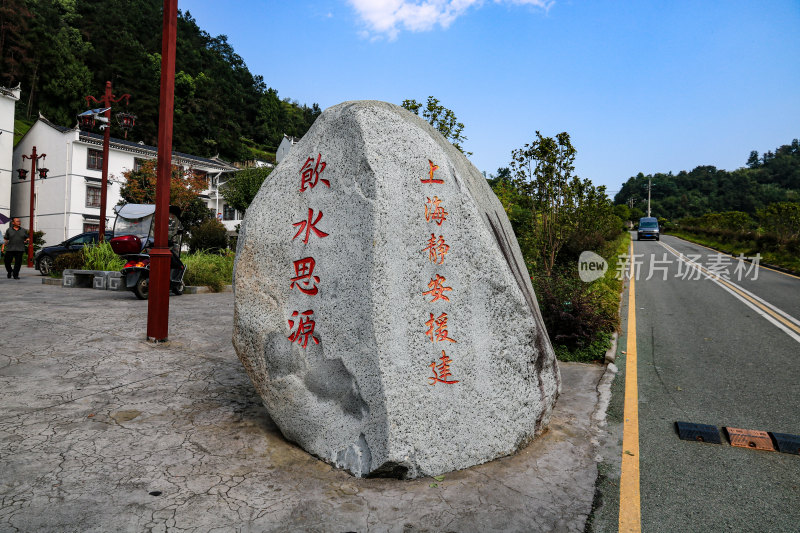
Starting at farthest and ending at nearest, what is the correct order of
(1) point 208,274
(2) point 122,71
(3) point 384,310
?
(2) point 122,71 < (1) point 208,274 < (3) point 384,310

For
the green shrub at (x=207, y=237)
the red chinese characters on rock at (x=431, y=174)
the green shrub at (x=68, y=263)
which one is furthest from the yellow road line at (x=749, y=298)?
the green shrub at (x=207, y=237)

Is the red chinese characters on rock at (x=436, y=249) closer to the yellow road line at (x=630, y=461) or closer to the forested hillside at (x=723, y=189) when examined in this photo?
the yellow road line at (x=630, y=461)

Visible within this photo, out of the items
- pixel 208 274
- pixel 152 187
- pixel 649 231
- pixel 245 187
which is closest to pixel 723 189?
pixel 649 231

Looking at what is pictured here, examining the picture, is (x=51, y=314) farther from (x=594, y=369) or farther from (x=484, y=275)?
(x=594, y=369)

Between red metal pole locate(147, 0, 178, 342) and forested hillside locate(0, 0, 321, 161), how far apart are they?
34.9 m

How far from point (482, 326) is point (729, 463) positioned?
2.15 metres

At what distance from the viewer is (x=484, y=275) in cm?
325

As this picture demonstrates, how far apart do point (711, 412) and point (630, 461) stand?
1629mm

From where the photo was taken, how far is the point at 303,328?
129 inches

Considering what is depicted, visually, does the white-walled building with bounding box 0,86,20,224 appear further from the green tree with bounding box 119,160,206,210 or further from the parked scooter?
the parked scooter

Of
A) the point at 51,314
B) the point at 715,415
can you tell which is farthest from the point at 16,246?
the point at 715,415

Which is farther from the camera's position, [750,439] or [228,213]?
[228,213]

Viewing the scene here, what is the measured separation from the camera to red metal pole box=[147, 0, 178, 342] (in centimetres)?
572

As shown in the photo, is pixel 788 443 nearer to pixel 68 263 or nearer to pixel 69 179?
pixel 68 263
